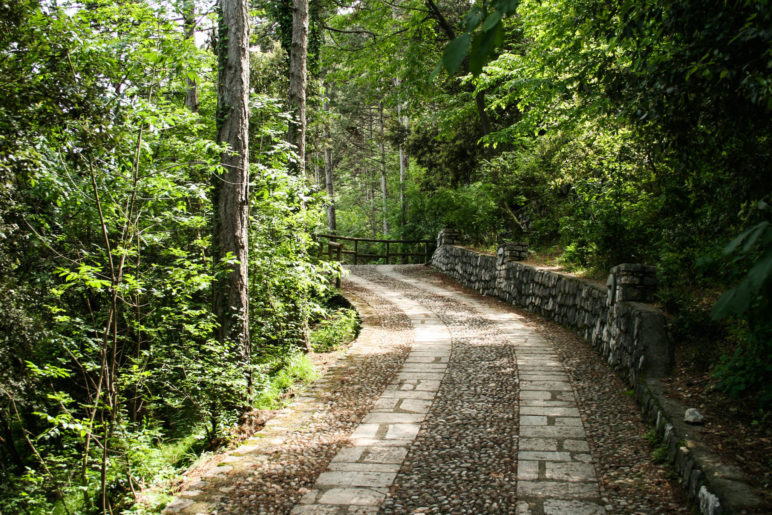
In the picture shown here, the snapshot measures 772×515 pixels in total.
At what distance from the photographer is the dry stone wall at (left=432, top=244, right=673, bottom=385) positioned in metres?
4.63

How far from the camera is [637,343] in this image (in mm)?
4758

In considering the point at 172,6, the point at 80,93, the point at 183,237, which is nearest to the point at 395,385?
the point at 183,237

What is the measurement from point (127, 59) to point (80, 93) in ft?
3.16

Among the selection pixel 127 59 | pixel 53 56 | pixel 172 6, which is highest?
pixel 172 6

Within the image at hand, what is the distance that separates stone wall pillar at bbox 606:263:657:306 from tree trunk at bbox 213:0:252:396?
3.97 m

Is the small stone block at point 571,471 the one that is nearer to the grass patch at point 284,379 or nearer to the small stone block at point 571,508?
the small stone block at point 571,508

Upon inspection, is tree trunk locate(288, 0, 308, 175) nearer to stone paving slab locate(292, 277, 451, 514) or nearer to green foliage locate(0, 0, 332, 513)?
green foliage locate(0, 0, 332, 513)

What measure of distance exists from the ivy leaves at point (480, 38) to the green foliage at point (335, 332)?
6.24 metres

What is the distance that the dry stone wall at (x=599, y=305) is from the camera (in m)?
4.63

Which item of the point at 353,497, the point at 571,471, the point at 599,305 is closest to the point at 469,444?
the point at 571,471

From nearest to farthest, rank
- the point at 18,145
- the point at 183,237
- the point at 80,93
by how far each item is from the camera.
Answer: the point at 18,145 → the point at 80,93 → the point at 183,237

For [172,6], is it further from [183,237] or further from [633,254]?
[633,254]

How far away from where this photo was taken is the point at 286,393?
16.6ft

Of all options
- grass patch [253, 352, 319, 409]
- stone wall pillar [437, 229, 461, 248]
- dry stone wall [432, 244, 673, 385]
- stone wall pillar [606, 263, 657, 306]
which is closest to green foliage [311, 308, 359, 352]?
grass patch [253, 352, 319, 409]
